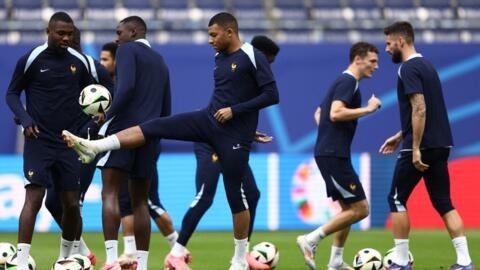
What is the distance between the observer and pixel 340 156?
418 inches

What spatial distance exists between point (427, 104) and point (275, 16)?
13203 mm

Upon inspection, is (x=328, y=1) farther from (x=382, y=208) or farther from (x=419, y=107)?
(x=419, y=107)

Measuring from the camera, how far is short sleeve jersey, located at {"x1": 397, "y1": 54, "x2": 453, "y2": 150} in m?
9.90

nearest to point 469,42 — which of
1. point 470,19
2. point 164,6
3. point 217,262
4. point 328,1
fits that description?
point 470,19

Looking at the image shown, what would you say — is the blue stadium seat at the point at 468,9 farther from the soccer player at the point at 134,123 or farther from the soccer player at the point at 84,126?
the soccer player at the point at 134,123

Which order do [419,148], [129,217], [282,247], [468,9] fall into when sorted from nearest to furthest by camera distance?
[419,148] < [129,217] < [282,247] < [468,9]

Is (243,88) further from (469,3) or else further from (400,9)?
(469,3)

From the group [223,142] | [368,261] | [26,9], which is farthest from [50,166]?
[26,9]

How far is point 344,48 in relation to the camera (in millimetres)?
21203

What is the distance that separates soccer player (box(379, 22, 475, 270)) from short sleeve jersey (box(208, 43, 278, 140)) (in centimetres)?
130

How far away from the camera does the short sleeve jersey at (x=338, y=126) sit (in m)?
10.5

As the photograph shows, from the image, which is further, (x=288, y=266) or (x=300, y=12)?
(x=300, y=12)

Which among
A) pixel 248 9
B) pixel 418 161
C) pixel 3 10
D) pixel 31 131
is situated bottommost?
pixel 418 161

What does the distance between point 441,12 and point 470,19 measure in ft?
2.35
